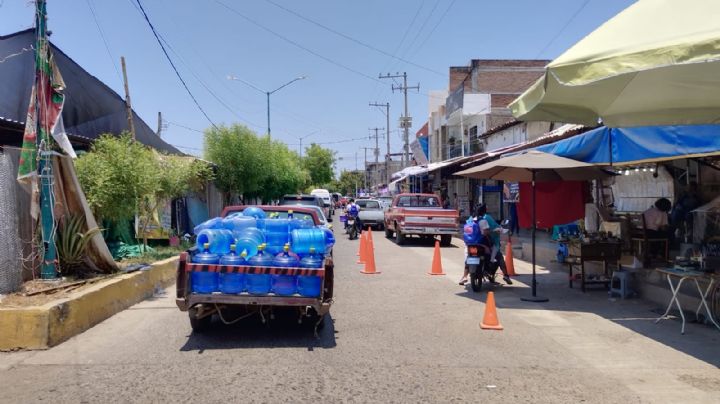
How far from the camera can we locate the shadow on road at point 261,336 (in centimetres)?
662

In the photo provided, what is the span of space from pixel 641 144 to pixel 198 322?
809 centimetres

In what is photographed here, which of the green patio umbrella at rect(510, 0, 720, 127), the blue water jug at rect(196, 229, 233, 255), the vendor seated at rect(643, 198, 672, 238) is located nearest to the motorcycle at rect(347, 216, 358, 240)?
the vendor seated at rect(643, 198, 672, 238)

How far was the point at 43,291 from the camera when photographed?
7.51 meters

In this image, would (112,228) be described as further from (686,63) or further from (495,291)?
(686,63)

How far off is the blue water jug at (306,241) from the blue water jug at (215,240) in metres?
0.81

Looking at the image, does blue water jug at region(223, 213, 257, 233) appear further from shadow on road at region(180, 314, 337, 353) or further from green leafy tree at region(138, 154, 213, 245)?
green leafy tree at region(138, 154, 213, 245)

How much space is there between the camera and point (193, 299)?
651 centimetres

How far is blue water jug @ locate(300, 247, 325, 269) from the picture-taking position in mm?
6715

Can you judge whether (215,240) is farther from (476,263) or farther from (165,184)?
(165,184)

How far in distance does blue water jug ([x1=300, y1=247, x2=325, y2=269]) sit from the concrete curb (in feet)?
9.79

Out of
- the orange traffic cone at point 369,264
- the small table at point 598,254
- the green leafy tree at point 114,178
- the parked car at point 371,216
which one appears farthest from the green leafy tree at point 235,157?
the small table at point 598,254

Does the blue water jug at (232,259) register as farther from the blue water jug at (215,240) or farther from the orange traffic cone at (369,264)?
the orange traffic cone at (369,264)

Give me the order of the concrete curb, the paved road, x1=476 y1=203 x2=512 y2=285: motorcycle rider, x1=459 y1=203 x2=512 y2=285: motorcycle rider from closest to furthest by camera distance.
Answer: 1. the paved road
2. the concrete curb
3. x1=459 y1=203 x2=512 y2=285: motorcycle rider
4. x1=476 y1=203 x2=512 y2=285: motorcycle rider

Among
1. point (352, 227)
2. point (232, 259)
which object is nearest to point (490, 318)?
point (232, 259)
